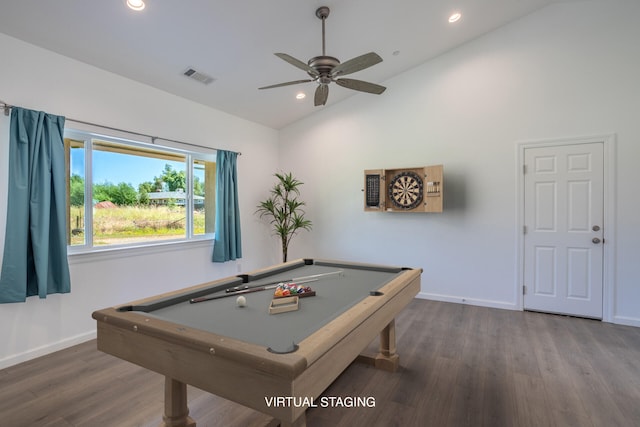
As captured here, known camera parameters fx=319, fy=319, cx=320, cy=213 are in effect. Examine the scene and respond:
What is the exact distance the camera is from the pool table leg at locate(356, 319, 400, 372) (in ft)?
8.21

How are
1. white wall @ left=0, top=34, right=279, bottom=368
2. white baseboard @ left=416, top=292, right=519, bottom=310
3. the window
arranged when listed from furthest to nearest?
white baseboard @ left=416, top=292, right=519, bottom=310, the window, white wall @ left=0, top=34, right=279, bottom=368

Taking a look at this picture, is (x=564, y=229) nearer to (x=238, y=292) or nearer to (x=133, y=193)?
(x=238, y=292)

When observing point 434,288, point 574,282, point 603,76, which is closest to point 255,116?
point 434,288

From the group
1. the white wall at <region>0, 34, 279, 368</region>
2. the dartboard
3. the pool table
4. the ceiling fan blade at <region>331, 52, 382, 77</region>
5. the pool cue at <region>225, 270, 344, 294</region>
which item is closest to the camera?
the pool table

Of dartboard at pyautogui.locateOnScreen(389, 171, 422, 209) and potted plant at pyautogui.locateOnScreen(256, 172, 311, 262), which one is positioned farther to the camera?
potted plant at pyautogui.locateOnScreen(256, 172, 311, 262)

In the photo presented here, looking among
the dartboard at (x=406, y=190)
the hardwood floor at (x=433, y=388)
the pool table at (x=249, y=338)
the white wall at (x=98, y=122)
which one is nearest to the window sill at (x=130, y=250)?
the white wall at (x=98, y=122)

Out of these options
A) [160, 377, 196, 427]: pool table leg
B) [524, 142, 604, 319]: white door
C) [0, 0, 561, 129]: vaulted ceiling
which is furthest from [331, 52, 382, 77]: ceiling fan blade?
[524, 142, 604, 319]: white door

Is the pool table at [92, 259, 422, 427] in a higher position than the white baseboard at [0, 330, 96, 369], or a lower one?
higher

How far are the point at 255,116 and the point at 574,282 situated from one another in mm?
4676

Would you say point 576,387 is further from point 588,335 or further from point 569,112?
point 569,112

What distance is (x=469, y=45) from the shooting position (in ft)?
13.4

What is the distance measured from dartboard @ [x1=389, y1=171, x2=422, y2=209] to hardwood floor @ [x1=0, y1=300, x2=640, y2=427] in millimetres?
1674

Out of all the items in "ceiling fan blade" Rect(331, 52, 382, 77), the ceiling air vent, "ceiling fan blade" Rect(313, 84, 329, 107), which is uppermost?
the ceiling air vent

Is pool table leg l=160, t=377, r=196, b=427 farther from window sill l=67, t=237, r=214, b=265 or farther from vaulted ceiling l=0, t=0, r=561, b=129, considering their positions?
vaulted ceiling l=0, t=0, r=561, b=129
